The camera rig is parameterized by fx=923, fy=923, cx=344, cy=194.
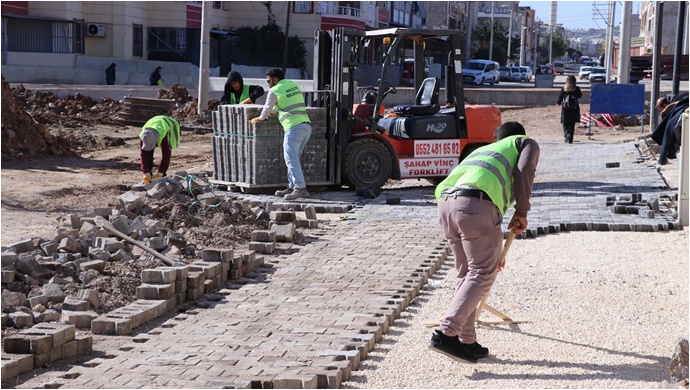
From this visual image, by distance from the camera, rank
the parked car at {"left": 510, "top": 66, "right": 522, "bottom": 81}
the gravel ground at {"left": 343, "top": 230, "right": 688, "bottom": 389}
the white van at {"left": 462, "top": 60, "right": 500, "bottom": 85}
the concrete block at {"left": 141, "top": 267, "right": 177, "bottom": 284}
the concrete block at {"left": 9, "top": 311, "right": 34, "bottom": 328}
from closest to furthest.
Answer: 1. the gravel ground at {"left": 343, "top": 230, "right": 688, "bottom": 389}
2. the concrete block at {"left": 9, "top": 311, "right": 34, "bottom": 328}
3. the concrete block at {"left": 141, "top": 267, "right": 177, "bottom": 284}
4. the white van at {"left": 462, "top": 60, "right": 500, "bottom": 85}
5. the parked car at {"left": 510, "top": 66, "right": 522, "bottom": 81}

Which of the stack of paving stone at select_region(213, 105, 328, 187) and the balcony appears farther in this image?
the balcony

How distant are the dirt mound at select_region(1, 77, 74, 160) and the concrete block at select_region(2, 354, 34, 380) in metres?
12.3

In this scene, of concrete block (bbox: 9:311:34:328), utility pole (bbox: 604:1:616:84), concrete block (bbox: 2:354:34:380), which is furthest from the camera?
utility pole (bbox: 604:1:616:84)

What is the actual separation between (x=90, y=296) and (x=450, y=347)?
2794 mm

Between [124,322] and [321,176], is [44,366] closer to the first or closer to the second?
[124,322]

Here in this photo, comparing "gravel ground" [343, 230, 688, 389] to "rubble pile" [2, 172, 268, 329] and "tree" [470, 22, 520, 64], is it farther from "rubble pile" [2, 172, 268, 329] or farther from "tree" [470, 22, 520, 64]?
"tree" [470, 22, 520, 64]

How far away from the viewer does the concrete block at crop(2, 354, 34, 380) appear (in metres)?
5.06

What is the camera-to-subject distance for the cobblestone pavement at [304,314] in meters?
5.08

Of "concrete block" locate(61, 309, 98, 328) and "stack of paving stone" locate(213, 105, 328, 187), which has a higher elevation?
"stack of paving stone" locate(213, 105, 328, 187)

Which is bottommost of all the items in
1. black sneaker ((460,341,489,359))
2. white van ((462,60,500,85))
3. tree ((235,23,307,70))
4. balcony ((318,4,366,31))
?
black sneaker ((460,341,489,359))

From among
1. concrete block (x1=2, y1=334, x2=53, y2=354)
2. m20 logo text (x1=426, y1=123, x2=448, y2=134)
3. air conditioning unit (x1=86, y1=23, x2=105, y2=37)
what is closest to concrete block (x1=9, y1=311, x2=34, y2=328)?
concrete block (x1=2, y1=334, x2=53, y2=354)

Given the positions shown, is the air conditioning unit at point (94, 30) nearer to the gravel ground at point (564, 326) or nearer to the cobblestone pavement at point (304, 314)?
the cobblestone pavement at point (304, 314)

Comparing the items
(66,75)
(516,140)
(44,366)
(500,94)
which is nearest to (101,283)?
(44,366)

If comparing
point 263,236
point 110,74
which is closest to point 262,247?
point 263,236
